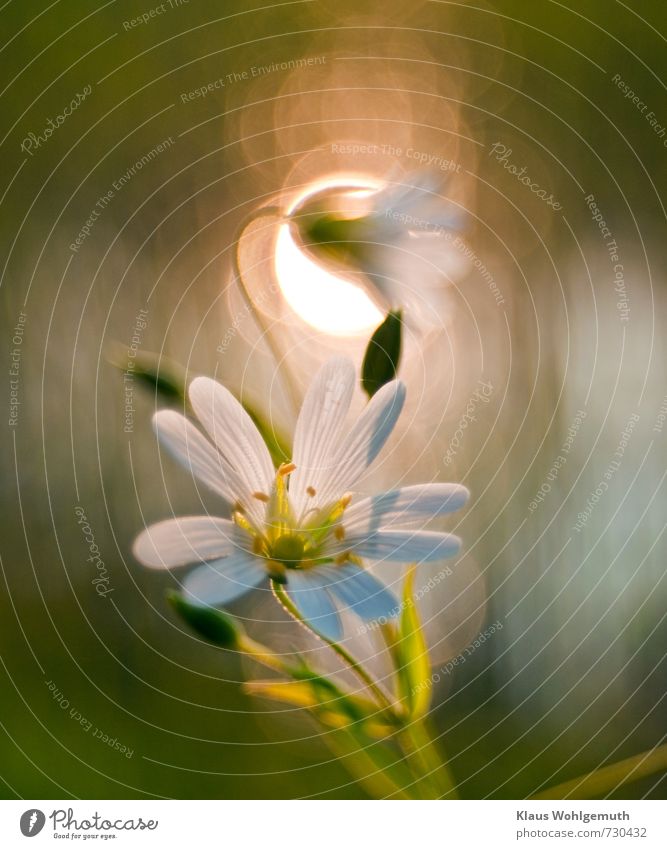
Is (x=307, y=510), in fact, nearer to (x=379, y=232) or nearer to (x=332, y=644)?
(x=332, y=644)

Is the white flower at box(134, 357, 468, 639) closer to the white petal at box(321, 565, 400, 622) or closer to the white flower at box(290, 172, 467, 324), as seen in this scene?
the white petal at box(321, 565, 400, 622)

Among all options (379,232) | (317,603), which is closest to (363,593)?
(317,603)

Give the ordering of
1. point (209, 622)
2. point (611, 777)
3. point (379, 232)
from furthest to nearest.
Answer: point (611, 777), point (379, 232), point (209, 622)

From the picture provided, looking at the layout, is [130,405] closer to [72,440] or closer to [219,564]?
[72,440]

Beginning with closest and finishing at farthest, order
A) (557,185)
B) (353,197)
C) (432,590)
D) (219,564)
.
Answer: (219,564), (353,197), (432,590), (557,185)

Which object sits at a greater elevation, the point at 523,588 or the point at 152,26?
the point at 152,26

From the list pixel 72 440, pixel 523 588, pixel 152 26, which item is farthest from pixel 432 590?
pixel 152 26

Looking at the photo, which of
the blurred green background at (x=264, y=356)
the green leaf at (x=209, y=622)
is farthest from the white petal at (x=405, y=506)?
the blurred green background at (x=264, y=356)

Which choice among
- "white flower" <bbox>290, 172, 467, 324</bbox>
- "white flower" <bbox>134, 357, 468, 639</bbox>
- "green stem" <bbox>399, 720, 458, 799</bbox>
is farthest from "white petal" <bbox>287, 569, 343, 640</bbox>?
"white flower" <bbox>290, 172, 467, 324</bbox>

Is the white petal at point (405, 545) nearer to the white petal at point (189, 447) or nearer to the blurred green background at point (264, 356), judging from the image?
the white petal at point (189, 447)
